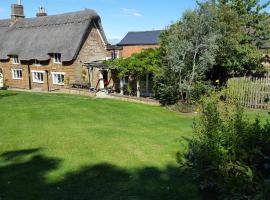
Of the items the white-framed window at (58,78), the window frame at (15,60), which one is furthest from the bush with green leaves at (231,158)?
the window frame at (15,60)

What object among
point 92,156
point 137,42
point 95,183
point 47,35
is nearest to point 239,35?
point 92,156

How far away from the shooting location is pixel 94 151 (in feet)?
34.0

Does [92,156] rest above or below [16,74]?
below

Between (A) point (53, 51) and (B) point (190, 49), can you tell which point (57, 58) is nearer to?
(A) point (53, 51)

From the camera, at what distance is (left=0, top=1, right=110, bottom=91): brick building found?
3269 centimetres

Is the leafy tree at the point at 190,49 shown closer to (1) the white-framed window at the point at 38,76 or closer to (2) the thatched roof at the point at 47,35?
(2) the thatched roof at the point at 47,35

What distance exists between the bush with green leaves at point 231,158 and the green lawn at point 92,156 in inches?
33.6

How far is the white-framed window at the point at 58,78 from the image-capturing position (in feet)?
110

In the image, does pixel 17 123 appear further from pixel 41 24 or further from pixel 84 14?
pixel 41 24

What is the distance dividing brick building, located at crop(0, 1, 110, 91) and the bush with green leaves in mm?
24749

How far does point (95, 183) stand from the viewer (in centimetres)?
787

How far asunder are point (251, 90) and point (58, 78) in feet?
73.1

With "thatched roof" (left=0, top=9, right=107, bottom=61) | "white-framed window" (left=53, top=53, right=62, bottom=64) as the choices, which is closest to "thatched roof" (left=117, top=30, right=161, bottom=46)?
"thatched roof" (left=0, top=9, right=107, bottom=61)

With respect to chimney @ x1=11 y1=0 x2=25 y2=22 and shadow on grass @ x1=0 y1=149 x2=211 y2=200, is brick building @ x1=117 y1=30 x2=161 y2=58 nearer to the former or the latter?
chimney @ x1=11 y1=0 x2=25 y2=22
